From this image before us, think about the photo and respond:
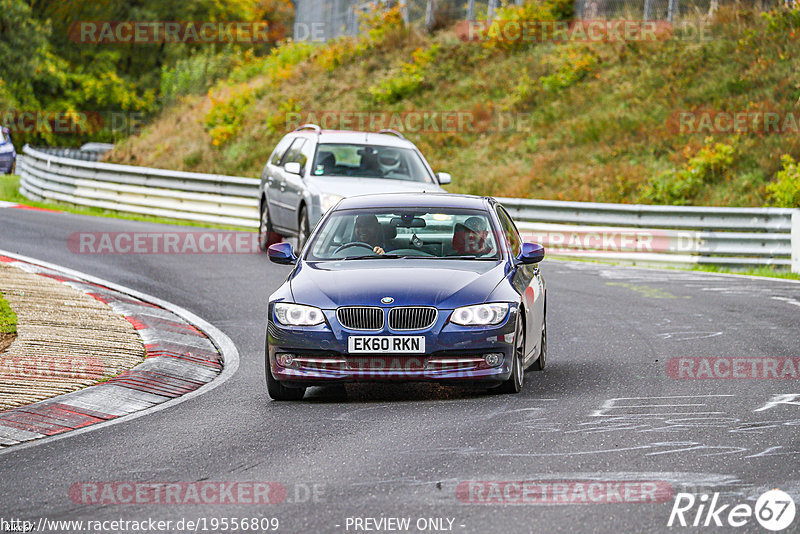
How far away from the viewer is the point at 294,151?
64.5ft

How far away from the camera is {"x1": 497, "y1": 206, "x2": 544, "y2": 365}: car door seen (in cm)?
997

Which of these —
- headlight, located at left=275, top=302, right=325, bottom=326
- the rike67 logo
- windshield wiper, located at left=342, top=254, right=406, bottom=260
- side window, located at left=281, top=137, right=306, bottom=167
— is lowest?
the rike67 logo

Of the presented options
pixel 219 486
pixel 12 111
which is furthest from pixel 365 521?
pixel 12 111

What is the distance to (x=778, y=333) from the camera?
1309 centimetres

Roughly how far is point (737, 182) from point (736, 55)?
6497mm

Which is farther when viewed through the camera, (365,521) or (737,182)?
(737,182)

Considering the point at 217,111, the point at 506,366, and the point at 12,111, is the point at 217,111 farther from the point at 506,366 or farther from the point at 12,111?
the point at 506,366

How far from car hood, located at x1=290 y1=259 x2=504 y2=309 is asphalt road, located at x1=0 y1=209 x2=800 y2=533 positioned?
29.5 inches
